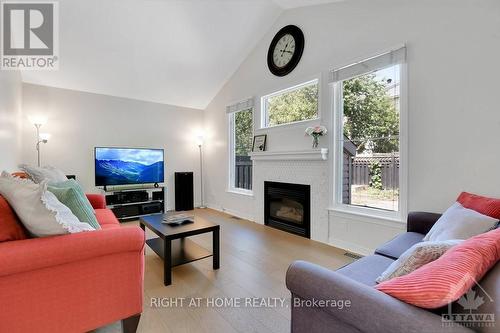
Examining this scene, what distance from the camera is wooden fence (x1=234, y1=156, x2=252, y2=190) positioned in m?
4.62

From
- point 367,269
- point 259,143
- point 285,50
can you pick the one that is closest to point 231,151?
point 259,143

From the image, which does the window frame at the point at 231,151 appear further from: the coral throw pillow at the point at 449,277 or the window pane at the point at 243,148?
the coral throw pillow at the point at 449,277

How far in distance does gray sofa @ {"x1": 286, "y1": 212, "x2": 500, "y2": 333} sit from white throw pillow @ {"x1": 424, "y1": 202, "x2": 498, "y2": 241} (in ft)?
2.27

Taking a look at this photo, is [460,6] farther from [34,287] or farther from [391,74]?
[34,287]

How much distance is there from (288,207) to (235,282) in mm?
1832

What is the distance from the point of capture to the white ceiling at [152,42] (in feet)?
10.7

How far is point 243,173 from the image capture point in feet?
15.7

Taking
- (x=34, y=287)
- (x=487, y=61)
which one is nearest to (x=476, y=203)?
(x=487, y=61)

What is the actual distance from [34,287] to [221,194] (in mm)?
4055

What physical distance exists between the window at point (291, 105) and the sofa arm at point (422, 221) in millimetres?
1746

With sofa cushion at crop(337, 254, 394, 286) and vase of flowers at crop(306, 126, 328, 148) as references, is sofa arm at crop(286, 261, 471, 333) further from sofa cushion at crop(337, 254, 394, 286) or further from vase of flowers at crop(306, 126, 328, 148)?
vase of flowers at crop(306, 126, 328, 148)

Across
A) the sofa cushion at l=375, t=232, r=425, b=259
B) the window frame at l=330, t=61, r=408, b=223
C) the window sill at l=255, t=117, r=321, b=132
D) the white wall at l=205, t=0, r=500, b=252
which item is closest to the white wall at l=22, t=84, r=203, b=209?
the window sill at l=255, t=117, r=321, b=132

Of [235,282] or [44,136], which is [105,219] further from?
[44,136]

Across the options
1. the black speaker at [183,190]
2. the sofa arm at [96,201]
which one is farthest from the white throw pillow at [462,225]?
the black speaker at [183,190]
